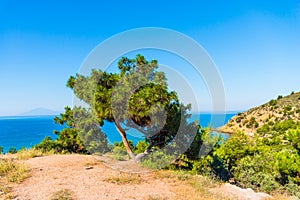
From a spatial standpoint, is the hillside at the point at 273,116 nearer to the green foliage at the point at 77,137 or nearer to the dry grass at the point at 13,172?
Answer: the green foliage at the point at 77,137

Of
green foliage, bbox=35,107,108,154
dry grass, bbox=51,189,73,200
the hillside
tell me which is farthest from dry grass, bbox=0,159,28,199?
the hillside

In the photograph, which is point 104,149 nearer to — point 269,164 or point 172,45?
point 172,45

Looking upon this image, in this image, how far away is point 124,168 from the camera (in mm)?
7477

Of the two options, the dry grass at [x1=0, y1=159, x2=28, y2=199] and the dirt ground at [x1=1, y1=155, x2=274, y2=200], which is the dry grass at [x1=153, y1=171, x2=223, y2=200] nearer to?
the dirt ground at [x1=1, y1=155, x2=274, y2=200]

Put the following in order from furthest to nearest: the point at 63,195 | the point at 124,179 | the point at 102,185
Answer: the point at 124,179 → the point at 102,185 → the point at 63,195

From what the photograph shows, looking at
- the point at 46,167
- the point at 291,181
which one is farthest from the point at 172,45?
the point at 291,181

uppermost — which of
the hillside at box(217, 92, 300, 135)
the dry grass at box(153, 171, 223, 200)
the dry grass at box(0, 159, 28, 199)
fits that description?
the hillside at box(217, 92, 300, 135)

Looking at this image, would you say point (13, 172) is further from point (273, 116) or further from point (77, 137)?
point (273, 116)

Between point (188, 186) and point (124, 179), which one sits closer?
point (188, 186)

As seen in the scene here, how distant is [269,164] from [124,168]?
7830 mm

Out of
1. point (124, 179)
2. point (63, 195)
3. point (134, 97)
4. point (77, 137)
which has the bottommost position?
point (63, 195)

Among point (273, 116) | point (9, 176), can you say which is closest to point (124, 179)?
point (9, 176)

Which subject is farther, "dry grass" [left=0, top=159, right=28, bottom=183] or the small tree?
the small tree

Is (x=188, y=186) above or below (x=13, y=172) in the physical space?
below
